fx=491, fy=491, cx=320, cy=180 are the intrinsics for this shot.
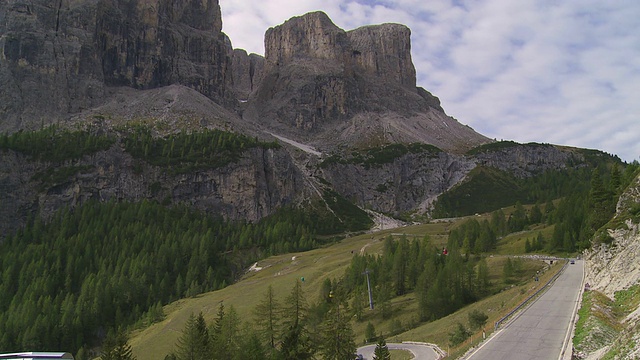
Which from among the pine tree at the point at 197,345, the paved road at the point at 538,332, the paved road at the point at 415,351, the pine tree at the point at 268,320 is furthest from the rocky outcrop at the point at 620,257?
the pine tree at the point at 268,320

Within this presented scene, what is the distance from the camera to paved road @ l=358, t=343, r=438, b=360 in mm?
49731

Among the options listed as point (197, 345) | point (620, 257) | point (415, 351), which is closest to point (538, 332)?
point (620, 257)

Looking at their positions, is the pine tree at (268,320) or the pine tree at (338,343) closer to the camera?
the pine tree at (338,343)

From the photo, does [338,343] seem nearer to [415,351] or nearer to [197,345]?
[415,351]

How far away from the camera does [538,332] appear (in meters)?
39.2

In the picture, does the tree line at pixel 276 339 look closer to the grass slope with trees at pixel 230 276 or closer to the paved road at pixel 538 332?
the grass slope with trees at pixel 230 276

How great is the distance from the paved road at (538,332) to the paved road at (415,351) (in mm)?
9789

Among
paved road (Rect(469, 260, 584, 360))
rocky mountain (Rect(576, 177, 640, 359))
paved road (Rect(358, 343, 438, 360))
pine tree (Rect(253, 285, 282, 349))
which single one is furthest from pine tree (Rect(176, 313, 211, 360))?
rocky mountain (Rect(576, 177, 640, 359))

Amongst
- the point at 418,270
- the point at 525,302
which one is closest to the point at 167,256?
the point at 418,270

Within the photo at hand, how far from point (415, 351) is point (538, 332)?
57.2 ft

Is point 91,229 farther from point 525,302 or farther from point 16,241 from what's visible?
point 525,302

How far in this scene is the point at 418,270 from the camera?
95.1 metres

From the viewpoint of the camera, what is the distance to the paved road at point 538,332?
33969 millimetres

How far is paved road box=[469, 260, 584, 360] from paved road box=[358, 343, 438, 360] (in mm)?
9789
